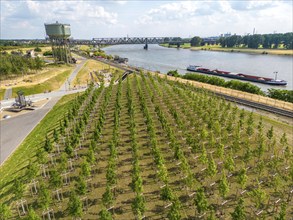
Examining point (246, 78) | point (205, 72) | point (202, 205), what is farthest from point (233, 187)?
point (205, 72)

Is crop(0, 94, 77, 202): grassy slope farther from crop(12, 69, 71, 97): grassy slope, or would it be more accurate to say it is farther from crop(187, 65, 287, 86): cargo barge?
crop(187, 65, 287, 86): cargo barge

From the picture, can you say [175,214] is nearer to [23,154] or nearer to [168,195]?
[168,195]

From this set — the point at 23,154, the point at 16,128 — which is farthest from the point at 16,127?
the point at 23,154

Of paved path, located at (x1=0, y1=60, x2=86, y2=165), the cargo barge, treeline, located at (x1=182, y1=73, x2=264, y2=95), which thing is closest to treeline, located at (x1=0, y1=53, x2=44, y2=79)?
paved path, located at (x1=0, y1=60, x2=86, y2=165)

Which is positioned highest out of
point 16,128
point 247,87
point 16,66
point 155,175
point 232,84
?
point 16,66

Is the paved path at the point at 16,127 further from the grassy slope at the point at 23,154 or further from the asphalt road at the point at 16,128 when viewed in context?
the grassy slope at the point at 23,154

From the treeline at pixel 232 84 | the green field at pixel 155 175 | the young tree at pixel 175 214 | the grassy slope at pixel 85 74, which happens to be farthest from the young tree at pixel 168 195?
the grassy slope at pixel 85 74
